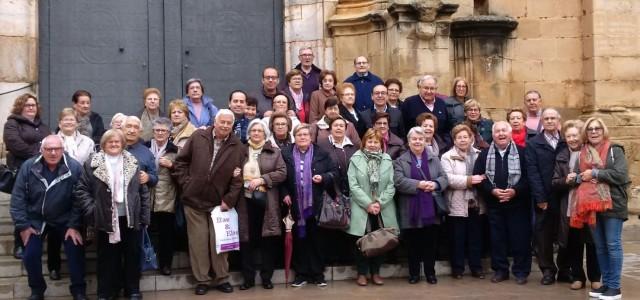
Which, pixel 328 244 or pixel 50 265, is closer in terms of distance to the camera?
pixel 50 265

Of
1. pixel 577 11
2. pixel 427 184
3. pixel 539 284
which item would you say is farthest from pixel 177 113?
pixel 577 11

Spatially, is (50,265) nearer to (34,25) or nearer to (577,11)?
(34,25)

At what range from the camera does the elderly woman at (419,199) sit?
27.8 feet

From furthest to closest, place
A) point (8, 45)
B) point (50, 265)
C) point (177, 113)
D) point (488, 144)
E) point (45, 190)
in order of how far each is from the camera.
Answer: point (8, 45) < point (488, 144) < point (177, 113) < point (50, 265) < point (45, 190)

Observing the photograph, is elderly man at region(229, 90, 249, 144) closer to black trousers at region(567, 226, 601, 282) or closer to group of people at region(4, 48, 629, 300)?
group of people at region(4, 48, 629, 300)

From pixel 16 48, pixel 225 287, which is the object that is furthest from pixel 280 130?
pixel 16 48

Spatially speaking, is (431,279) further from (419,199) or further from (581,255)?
(581,255)

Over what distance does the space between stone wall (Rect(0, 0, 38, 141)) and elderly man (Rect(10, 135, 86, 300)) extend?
347 cm

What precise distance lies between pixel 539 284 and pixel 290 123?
10.1 ft

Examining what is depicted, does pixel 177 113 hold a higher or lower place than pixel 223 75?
lower

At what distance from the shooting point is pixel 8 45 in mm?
10789

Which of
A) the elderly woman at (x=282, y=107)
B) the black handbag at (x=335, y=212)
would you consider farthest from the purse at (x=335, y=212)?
the elderly woman at (x=282, y=107)

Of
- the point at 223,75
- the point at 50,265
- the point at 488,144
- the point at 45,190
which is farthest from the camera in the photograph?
the point at 223,75

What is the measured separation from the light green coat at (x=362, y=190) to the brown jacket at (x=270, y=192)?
723 millimetres
